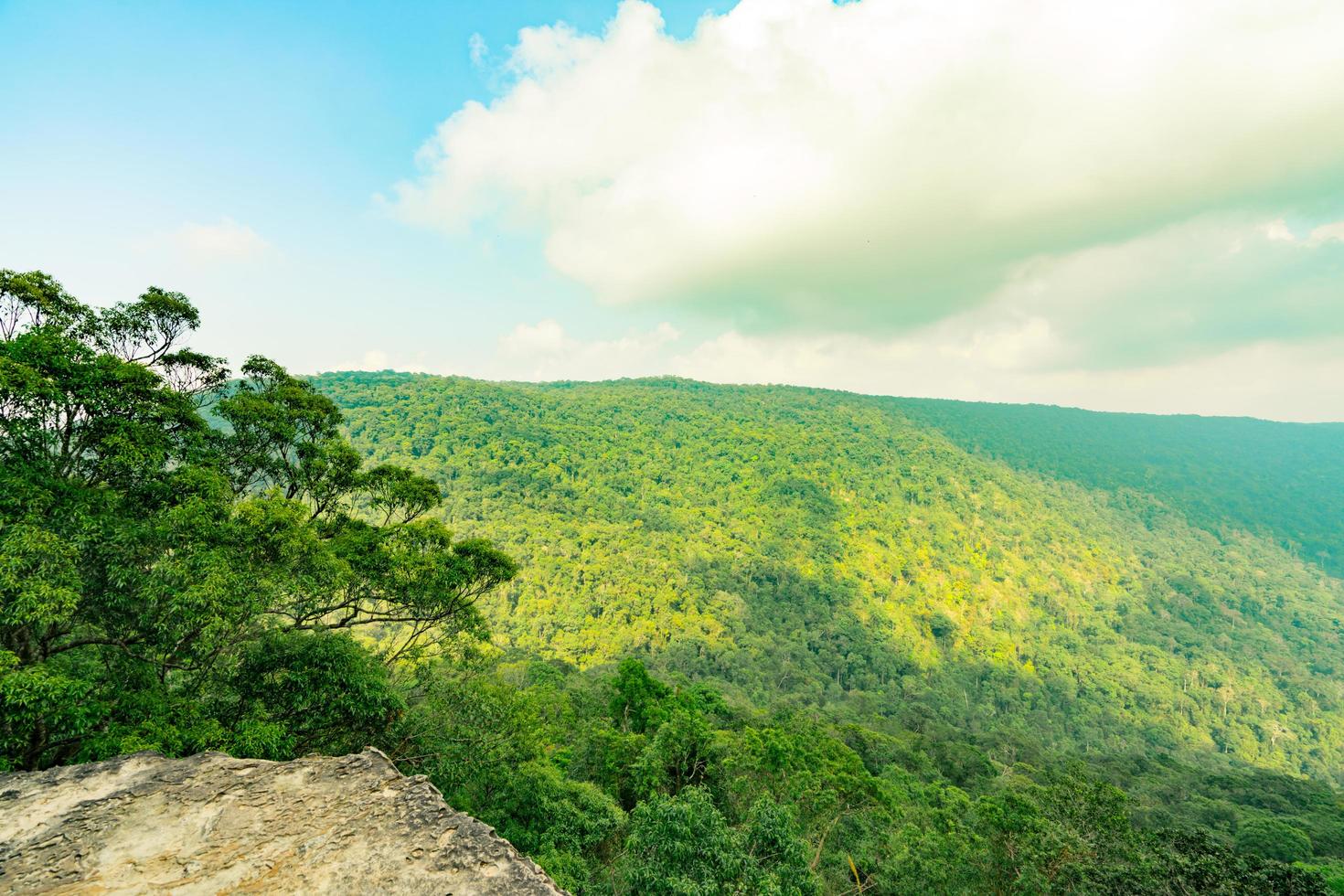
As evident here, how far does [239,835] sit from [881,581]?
426 ft

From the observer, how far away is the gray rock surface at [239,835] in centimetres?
543

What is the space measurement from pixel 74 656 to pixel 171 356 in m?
5.94

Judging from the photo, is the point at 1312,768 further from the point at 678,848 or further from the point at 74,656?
the point at 74,656

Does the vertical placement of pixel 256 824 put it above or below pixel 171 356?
below

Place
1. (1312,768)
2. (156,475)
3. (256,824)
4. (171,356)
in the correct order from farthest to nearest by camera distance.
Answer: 1. (1312,768)
2. (171,356)
3. (156,475)
4. (256,824)

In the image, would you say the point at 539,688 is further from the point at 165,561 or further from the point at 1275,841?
the point at 1275,841

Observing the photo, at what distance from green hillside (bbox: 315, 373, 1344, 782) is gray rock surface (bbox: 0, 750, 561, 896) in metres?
59.8

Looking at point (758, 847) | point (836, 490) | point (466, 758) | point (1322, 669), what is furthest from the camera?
point (836, 490)

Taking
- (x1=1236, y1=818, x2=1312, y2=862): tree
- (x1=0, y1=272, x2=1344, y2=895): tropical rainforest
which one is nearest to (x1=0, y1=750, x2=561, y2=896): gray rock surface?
(x1=0, y1=272, x2=1344, y2=895): tropical rainforest

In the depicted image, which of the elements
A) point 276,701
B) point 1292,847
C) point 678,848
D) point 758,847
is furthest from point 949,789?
point 276,701

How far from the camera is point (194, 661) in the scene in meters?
9.34

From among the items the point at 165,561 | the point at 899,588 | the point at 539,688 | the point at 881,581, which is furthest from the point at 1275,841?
the point at 881,581

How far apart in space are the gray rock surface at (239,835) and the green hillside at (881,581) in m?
59.8

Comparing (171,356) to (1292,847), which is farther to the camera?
(1292,847)
